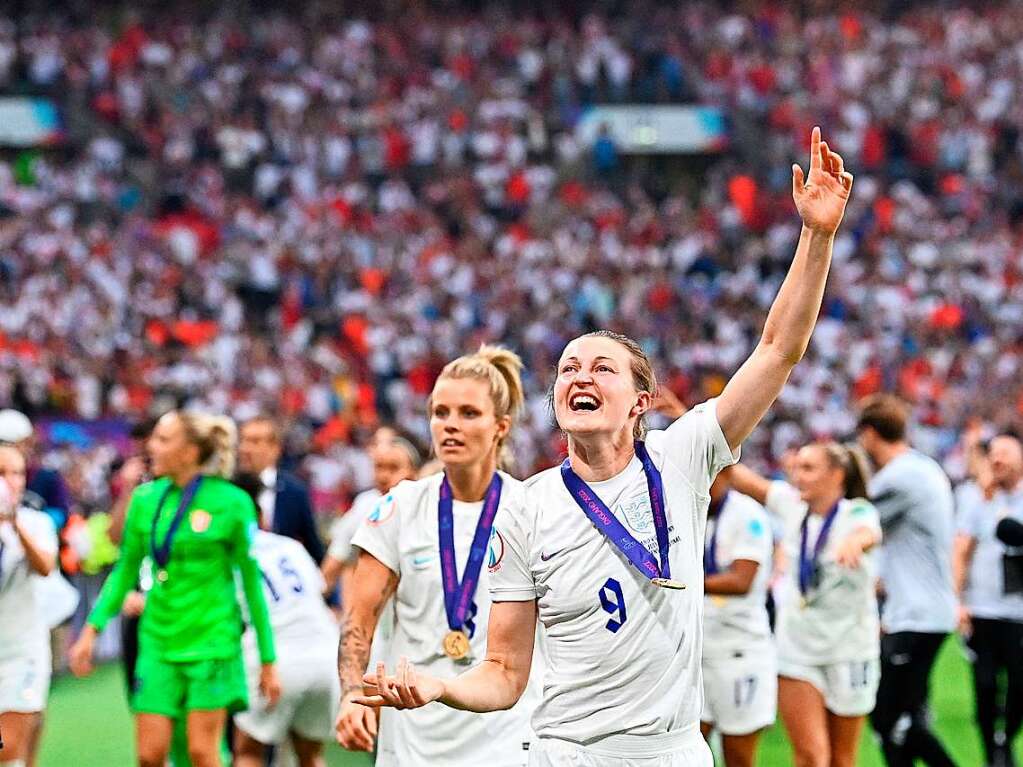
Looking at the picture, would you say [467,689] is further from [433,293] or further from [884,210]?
[884,210]

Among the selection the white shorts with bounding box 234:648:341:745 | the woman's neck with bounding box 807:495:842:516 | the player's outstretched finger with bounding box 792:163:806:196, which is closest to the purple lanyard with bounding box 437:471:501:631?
the player's outstretched finger with bounding box 792:163:806:196

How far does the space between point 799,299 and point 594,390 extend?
1.80ft

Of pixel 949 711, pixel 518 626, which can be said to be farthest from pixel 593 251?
pixel 518 626

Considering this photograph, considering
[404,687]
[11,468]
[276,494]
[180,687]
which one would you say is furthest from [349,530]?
[404,687]

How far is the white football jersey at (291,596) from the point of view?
845 cm

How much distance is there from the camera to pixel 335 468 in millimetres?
20906

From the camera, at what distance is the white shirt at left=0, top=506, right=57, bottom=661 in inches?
305

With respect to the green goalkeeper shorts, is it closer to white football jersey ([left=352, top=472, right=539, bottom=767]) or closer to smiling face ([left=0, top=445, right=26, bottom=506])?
smiling face ([left=0, top=445, right=26, bottom=506])

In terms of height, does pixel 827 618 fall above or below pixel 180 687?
above

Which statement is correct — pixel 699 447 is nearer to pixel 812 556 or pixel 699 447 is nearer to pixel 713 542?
pixel 713 542

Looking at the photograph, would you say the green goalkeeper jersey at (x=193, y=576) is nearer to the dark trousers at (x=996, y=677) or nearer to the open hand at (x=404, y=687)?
the open hand at (x=404, y=687)

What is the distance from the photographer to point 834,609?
8.12 m

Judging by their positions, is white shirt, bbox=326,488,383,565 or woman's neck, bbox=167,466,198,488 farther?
white shirt, bbox=326,488,383,565

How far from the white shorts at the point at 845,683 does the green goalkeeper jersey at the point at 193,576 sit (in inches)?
101
